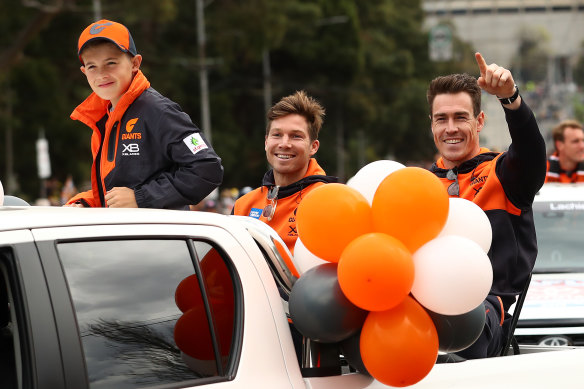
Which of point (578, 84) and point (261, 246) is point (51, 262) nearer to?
point (261, 246)

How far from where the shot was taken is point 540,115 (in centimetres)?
11006

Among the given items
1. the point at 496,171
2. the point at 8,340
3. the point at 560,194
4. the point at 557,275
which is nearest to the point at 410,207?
the point at 8,340

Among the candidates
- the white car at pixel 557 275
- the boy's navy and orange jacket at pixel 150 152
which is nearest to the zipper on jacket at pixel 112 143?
the boy's navy and orange jacket at pixel 150 152

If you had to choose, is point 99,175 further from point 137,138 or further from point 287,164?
point 287,164

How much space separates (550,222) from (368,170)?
3958mm

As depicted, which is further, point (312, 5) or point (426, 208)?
point (312, 5)

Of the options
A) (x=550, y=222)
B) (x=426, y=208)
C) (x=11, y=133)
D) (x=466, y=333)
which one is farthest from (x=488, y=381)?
(x=11, y=133)

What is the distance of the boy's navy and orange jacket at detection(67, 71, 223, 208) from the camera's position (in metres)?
3.67

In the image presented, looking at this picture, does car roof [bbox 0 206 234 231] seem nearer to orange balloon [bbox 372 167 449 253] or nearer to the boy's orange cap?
orange balloon [bbox 372 167 449 253]

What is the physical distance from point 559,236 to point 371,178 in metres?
3.95

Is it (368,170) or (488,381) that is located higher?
(368,170)

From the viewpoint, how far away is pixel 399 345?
2832 mm

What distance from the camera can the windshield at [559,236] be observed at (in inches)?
270

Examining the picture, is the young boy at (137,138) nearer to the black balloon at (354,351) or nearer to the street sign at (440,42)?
the black balloon at (354,351)
